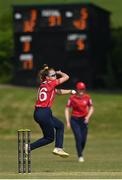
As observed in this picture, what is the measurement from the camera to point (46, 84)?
52.1 feet

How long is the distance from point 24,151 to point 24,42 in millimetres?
31653

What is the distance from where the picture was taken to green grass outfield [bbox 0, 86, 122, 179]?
59.1ft

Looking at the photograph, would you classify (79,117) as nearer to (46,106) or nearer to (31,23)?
(46,106)

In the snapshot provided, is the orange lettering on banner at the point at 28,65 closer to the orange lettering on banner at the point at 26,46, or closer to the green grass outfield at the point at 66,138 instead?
the orange lettering on banner at the point at 26,46

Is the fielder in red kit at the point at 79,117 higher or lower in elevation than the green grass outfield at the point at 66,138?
higher

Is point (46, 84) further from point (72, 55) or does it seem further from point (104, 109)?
point (72, 55)

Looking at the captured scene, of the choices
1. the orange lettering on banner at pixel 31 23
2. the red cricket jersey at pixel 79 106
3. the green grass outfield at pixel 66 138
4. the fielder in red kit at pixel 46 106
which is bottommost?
the green grass outfield at pixel 66 138

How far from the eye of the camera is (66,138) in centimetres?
3247

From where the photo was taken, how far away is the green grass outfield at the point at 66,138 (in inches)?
709

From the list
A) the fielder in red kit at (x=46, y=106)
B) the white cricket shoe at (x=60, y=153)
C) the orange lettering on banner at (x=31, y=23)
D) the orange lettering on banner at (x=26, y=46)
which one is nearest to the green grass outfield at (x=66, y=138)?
the white cricket shoe at (x=60, y=153)

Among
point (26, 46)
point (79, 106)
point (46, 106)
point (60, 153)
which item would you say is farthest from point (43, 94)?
point (26, 46)

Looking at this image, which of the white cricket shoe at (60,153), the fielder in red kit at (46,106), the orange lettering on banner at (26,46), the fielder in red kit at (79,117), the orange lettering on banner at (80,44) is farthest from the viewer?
the orange lettering on banner at (26,46)

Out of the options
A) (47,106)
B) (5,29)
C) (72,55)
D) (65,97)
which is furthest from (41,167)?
(5,29)

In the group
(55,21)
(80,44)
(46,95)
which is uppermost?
(46,95)
